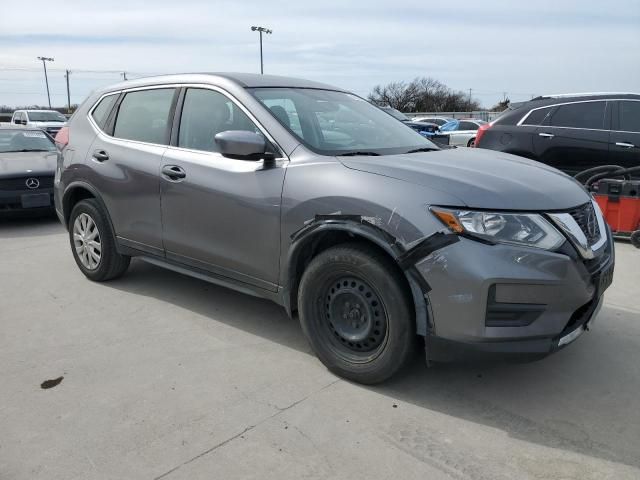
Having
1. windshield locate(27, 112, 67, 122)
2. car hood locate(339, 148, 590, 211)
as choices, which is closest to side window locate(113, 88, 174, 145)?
car hood locate(339, 148, 590, 211)

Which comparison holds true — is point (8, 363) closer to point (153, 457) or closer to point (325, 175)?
point (153, 457)

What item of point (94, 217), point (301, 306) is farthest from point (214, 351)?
point (94, 217)

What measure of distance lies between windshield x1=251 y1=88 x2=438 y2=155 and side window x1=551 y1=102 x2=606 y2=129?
14.4 feet

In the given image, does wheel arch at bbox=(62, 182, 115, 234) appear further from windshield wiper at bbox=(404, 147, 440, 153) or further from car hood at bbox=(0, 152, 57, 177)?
car hood at bbox=(0, 152, 57, 177)

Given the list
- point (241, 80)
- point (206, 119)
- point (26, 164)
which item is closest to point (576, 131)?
point (241, 80)

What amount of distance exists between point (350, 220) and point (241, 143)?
82cm

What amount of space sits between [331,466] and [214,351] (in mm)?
1432

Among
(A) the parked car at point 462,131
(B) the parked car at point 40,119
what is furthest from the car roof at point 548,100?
(B) the parked car at point 40,119

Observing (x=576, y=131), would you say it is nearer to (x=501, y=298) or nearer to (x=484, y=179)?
(x=484, y=179)

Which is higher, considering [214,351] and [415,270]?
[415,270]

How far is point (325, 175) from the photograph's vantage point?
3.18 m

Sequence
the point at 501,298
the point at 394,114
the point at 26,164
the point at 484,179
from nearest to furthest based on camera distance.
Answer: the point at 501,298, the point at 484,179, the point at 394,114, the point at 26,164

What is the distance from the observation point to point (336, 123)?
12.8 ft

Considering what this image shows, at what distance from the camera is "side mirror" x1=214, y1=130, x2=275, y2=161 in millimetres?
3289
